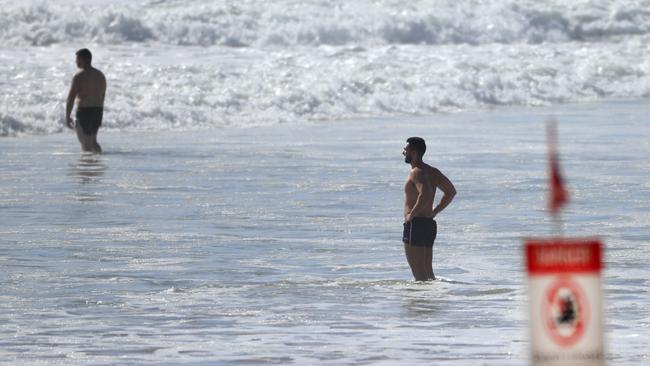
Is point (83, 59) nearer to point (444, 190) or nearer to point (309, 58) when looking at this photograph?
point (444, 190)

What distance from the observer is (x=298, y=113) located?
1077 inches

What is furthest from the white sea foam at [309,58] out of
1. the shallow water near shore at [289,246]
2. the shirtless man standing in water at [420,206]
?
the shirtless man standing in water at [420,206]

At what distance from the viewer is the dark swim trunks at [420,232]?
11.1 metres

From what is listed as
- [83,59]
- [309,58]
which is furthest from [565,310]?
[309,58]

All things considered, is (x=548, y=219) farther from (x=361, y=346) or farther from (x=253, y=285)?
(x=361, y=346)

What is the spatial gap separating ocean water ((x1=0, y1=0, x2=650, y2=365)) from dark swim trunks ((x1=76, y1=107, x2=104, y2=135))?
454 mm

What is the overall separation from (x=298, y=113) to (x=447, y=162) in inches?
328

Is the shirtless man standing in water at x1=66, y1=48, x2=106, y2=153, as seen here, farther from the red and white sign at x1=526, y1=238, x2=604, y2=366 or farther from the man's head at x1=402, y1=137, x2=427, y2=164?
the red and white sign at x1=526, y1=238, x2=604, y2=366

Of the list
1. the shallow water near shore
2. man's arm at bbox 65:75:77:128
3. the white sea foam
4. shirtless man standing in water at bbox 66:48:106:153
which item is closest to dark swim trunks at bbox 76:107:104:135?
shirtless man standing in water at bbox 66:48:106:153

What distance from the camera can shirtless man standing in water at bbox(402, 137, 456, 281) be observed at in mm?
11055

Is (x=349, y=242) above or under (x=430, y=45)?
under

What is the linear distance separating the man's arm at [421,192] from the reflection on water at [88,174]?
544 centimetres

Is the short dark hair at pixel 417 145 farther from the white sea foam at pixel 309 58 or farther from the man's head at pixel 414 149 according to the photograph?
the white sea foam at pixel 309 58

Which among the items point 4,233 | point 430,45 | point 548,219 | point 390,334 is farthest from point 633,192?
point 430,45
